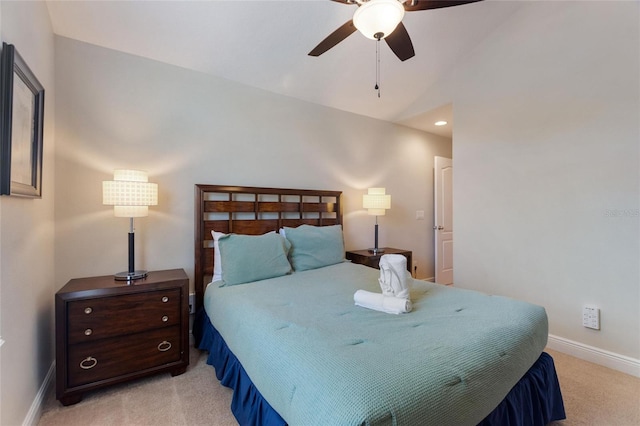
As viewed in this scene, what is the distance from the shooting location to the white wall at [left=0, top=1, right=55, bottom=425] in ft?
4.38

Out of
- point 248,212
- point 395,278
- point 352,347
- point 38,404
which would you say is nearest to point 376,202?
point 248,212

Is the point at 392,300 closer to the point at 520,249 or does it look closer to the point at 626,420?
the point at 626,420

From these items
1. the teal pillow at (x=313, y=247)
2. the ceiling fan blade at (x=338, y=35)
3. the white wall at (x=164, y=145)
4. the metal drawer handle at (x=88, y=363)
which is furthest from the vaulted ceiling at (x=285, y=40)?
the metal drawer handle at (x=88, y=363)

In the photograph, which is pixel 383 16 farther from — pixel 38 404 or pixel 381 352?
pixel 38 404

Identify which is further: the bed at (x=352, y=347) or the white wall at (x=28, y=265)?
the white wall at (x=28, y=265)

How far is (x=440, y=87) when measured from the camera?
11.2 feet

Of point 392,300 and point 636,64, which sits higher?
point 636,64

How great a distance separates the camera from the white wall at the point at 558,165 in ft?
7.15

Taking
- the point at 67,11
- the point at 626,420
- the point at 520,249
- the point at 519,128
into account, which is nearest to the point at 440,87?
the point at 519,128

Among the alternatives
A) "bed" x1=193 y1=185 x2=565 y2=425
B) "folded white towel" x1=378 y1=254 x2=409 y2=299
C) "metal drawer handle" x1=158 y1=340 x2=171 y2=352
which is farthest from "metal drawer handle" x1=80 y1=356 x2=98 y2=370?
"folded white towel" x1=378 y1=254 x2=409 y2=299

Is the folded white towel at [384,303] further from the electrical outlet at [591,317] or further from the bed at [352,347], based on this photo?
the electrical outlet at [591,317]

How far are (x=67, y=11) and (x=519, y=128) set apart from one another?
3813mm

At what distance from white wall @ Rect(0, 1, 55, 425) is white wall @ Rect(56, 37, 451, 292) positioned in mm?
135

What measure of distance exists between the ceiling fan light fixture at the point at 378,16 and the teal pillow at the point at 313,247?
1.78 m
